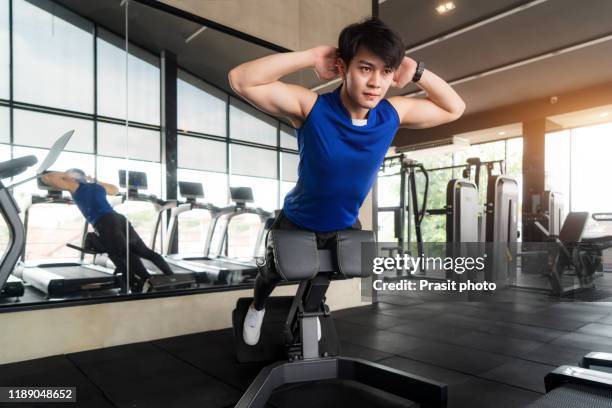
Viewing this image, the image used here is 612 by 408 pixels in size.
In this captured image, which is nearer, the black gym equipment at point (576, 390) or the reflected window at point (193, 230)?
the black gym equipment at point (576, 390)

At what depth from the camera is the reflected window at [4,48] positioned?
7.47 feet

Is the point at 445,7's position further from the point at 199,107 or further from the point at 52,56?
the point at 52,56

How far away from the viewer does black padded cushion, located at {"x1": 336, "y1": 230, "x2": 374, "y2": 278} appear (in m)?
1.58

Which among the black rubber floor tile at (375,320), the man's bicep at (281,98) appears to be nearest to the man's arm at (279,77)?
the man's bicep at (281,98)

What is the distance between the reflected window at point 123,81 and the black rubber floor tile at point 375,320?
2056mm

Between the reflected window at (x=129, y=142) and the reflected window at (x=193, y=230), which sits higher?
the reflected window at (x=129, y=142)

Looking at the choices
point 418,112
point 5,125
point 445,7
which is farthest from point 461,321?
point 445,7

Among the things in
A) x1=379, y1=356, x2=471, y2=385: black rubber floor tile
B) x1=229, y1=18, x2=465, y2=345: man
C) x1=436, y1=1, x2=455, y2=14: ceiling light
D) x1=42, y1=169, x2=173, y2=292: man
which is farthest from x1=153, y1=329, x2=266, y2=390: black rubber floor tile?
x1=436, y1=1, x2=455, y2=14: ceiling light

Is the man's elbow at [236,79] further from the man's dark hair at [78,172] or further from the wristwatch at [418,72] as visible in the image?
the man's dark hair at [78,172]

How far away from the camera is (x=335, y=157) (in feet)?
4.84

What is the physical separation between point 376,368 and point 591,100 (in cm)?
767

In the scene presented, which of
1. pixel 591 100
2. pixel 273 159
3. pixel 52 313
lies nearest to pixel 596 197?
pixel 591 100

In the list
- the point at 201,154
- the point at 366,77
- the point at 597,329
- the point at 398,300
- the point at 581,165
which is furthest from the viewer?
the point at 581,165

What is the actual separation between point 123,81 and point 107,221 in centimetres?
91
